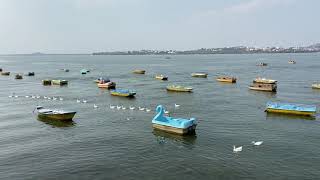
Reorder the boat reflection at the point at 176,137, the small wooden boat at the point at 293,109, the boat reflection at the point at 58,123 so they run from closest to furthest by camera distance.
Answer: the boat reflection at the point at 176,137, the boat reflection at the point at 58,123, the small wooden boat at the point at 293,109

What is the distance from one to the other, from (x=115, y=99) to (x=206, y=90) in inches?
1097

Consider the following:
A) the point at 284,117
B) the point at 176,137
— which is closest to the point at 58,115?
the point at 176,137

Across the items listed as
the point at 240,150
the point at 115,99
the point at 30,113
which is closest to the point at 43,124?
the point at 30,113

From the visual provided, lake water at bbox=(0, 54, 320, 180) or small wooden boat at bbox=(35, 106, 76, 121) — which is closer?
lake water at bbox=(0, 54, 320, 180)

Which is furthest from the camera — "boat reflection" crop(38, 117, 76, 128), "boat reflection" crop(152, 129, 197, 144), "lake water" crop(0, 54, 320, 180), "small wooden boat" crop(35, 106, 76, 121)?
"small wooden boat" crop(35, 106, 76, 121)

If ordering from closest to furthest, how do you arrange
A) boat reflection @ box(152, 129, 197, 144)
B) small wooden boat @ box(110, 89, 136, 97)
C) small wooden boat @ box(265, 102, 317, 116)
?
1. boat reflection @ box(152, 129, 197, 144)
2. small wooden boat @ box(265, 102, 317, 116)
3. small wooden boat @ box(110, 89, 136, 97)

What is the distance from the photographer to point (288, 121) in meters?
62.2

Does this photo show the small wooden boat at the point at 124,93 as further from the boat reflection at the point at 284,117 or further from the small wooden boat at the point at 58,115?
the boat reflection at the point at 284,117

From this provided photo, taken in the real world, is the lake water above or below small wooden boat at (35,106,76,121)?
below

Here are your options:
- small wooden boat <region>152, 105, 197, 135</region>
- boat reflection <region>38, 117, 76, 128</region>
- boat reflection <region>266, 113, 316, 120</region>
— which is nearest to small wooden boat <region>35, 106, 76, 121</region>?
boat reflection <region>38, 117, 76, 128</region>

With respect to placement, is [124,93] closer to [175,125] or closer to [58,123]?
[58,123]

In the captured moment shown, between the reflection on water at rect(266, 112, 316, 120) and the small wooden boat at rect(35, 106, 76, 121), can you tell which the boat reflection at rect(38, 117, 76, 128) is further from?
the reflection on water at rect(266, 112, 316, 120)

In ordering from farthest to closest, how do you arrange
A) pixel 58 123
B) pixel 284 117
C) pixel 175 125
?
1. pixel 284 117
2. pixel 58 123
3. pixel 175 125

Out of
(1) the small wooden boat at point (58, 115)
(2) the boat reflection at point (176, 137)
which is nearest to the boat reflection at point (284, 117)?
(2) the boat reflection at point (176, 137)
